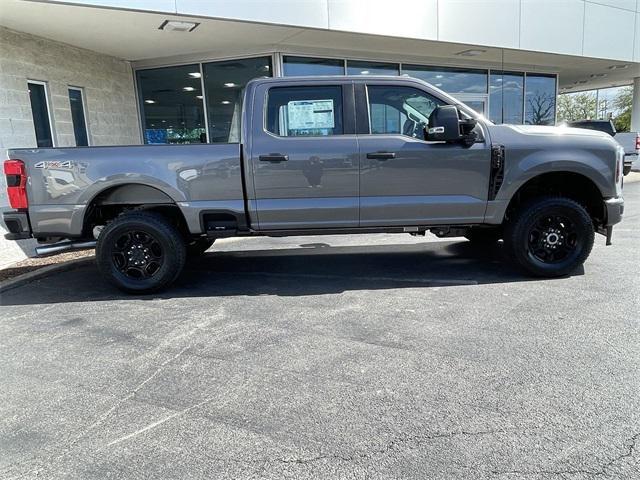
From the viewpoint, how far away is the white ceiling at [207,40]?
26.6 feet

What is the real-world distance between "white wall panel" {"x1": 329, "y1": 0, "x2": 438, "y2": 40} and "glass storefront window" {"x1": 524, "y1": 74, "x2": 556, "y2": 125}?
6.65m

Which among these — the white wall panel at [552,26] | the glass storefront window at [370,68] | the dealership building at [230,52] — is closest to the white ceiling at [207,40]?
the dealership building at [230,52]

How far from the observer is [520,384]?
122 inches

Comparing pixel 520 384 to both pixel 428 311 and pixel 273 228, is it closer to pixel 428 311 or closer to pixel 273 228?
pixel 428 311

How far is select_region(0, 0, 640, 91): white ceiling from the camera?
320 inches

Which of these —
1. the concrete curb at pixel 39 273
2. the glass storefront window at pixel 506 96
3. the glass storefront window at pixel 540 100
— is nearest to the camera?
the concrete curb at pixel 39 273

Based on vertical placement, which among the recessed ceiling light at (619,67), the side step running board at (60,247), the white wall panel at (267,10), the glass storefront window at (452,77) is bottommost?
the side step running board at (60,247)

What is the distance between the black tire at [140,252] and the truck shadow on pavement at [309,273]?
0.18 metres

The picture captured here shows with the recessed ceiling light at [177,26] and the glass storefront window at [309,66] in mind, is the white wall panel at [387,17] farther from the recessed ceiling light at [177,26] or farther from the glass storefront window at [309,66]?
the recessed ceiling light at [177,26]

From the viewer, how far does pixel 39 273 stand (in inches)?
245

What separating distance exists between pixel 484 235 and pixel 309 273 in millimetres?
2520

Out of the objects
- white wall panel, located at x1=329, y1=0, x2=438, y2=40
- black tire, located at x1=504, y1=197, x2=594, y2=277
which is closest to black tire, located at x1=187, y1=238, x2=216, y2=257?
black tire, located at x1=504, y1=197, x2=594, y2=277

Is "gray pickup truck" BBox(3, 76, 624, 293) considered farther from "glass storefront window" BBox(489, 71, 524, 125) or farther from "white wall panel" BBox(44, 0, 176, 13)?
"glass storefront window" BBox(489, 71, 524, 125)

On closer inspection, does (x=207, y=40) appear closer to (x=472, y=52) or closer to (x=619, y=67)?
(x=472, y=52)
